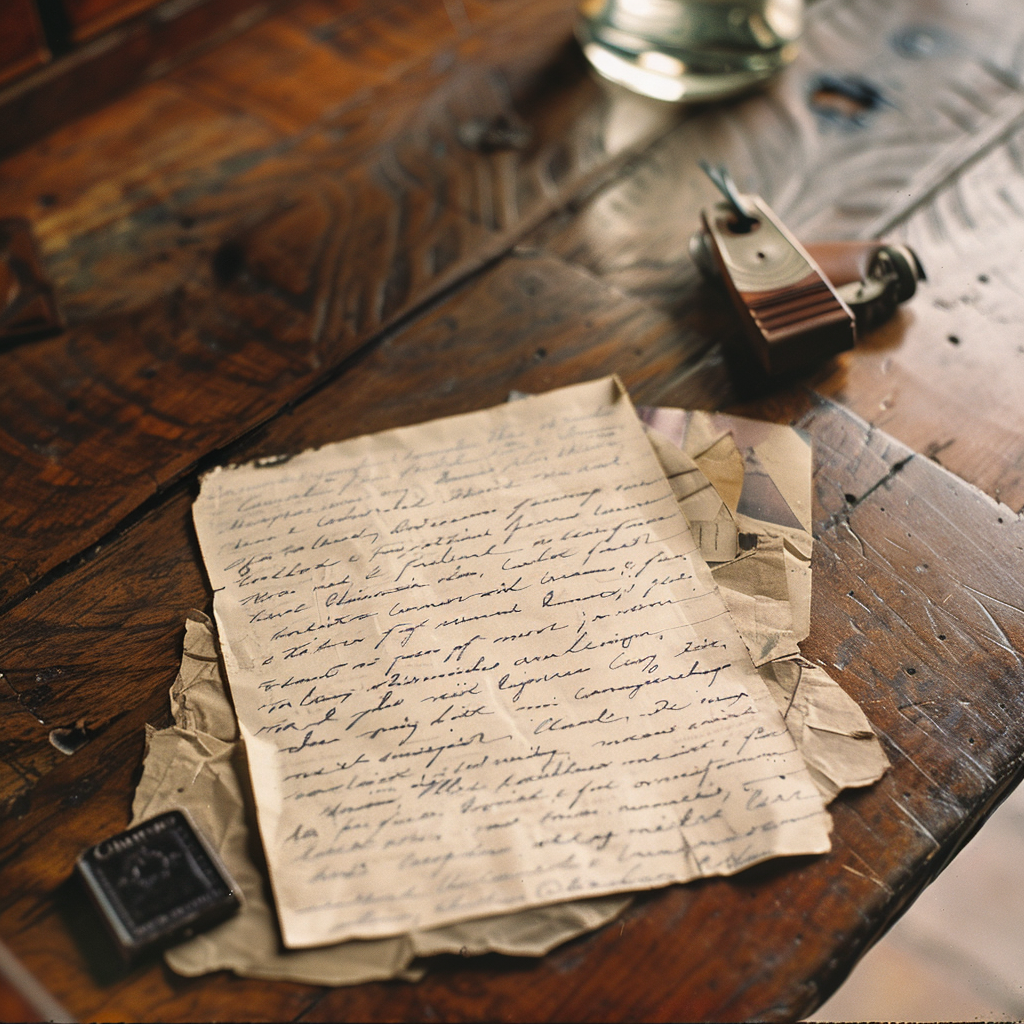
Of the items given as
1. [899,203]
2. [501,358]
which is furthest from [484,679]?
[899,203]

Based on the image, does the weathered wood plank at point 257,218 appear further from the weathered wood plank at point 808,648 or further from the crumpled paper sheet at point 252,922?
the crumpled paper sheet at point 252,922

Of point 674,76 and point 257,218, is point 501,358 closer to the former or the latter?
point 257,218

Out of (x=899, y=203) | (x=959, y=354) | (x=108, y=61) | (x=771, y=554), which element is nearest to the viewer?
(x=771, y=554)

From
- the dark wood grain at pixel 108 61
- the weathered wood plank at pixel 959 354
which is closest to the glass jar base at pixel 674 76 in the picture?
the weathered wood plank at pixel 959 354

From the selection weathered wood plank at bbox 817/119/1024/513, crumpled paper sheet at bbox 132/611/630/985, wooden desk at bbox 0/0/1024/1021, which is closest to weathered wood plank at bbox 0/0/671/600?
wooden desk at bbox 0/0/1024/1021

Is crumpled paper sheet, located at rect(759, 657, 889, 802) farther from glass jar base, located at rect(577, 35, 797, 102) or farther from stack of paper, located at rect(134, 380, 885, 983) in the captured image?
glass jar base, located at rect(577, 35, 797, 102)
